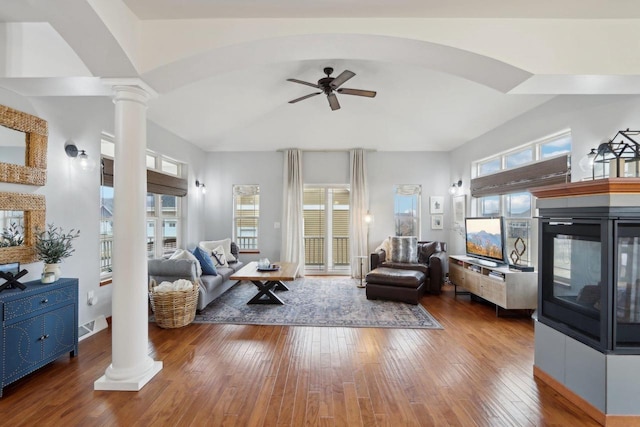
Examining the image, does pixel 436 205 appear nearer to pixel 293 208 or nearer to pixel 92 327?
pixel 293 208

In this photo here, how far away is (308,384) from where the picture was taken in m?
2.39

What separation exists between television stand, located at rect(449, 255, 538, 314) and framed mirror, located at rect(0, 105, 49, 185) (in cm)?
541

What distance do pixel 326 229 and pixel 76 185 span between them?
447 centimetres

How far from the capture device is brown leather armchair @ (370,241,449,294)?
16.9 ft

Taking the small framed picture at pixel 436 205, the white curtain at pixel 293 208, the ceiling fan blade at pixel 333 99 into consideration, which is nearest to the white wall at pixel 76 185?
the ceiling fan blade at pixel 333 99

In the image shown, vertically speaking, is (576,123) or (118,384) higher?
(576,123)

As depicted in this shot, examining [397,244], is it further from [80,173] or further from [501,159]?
[80,173]

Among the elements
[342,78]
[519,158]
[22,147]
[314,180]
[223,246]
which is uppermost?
[342,78]

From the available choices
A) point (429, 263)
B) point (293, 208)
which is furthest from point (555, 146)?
point (293, 208)

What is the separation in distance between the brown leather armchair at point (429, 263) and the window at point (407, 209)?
540 millimetres

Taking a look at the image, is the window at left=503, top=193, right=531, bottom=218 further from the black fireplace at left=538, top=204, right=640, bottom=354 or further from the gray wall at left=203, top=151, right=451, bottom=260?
the black fireplace at left=538, top=204, right=640, bottom=354

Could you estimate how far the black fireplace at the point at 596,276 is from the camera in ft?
6.32

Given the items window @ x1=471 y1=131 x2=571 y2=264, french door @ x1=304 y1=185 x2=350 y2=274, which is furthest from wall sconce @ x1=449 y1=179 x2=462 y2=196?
french door @ x1=304 y1=185 x2=350 y2=274

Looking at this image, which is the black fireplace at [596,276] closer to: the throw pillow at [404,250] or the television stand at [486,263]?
the television stand at [486,263]
